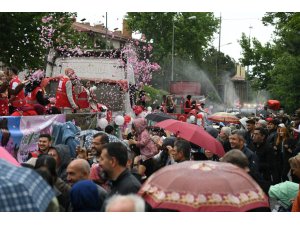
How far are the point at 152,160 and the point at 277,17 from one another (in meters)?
32.7

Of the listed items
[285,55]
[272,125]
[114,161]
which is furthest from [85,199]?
[285,55]

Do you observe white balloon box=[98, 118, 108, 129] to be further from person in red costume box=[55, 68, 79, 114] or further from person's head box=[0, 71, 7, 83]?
person's head box=[0, 71, 7, 83]

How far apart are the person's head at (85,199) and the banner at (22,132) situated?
4.93m

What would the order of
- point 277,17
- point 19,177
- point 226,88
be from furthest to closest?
1. point 226,88
2. point 277,17
3. point 19,177

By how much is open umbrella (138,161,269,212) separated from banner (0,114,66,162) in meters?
5.38

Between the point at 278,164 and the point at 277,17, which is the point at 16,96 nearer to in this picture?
the point at 278,164

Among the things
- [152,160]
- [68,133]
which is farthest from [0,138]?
[152,160]

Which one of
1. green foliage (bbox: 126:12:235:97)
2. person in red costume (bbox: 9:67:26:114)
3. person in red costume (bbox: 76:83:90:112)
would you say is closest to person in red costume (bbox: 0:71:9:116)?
person in red costume (bbox: 9:67:26:114)

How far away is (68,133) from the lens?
11.2 m

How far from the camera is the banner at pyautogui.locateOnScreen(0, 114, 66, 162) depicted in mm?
10461

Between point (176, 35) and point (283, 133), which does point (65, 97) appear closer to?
point (283, 133)

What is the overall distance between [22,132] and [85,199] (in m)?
5.49

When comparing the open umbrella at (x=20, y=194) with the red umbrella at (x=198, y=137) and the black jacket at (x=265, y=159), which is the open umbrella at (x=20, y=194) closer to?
the red umbrella at (x=198, y=137)

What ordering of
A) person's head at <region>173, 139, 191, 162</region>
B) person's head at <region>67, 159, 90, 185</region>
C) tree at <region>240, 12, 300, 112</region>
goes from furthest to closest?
tree at <region>240, 12, 300, 112</region> < person's head at <region>173, 139, 191, 162</region> < person's head at <region>67, 159, 90, 185</region>
